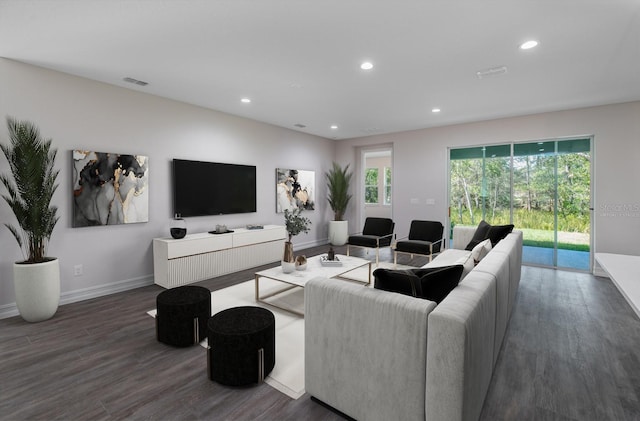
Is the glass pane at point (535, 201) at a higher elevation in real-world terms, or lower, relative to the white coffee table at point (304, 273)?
higher

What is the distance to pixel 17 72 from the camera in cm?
327

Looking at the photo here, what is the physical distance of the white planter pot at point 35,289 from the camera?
3.03m

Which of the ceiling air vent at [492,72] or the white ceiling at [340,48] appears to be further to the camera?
the ceiling air vent at [492,72]

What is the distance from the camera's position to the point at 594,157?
4.94 meters

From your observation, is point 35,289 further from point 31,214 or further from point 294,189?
point 294,189

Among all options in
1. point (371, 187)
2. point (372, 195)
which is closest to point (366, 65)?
point (372, 195)

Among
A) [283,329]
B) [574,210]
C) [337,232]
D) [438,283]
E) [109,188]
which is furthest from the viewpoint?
[337,232]

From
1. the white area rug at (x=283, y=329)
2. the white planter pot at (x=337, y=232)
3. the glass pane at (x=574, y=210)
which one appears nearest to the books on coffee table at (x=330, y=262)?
the white area rug at (x=283, y=329)

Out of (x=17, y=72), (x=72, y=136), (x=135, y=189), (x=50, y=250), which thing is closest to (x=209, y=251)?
(x=135, y=189)

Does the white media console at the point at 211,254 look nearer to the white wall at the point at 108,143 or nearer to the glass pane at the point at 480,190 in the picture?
the white wall at the point at 108,143

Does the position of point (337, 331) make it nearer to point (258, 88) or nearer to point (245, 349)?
point (245, 349)

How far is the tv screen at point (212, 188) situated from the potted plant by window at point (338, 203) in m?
2.29

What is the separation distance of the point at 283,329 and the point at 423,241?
11.2 feet

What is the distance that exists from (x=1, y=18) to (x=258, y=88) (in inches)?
93.5
